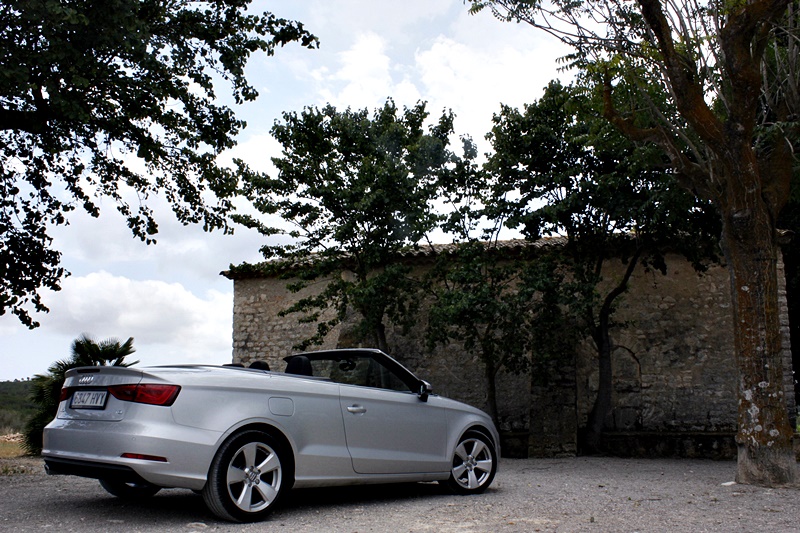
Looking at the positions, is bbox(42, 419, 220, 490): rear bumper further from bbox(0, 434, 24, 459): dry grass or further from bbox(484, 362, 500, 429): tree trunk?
bbox(484, 362, 500, 429): tree trunk

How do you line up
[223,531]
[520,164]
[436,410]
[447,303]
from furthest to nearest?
[520,164], [447,303], [436,410], [223,531]

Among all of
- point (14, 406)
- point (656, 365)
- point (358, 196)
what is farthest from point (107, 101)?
point (14, 406)

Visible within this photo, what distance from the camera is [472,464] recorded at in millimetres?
6746

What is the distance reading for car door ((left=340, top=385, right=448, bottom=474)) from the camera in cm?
579

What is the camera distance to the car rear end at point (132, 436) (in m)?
4.65

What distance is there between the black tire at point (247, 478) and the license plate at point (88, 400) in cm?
94

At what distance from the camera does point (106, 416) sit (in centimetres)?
489

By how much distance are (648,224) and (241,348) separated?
36.1 ft

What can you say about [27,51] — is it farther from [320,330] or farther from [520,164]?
[520,164]

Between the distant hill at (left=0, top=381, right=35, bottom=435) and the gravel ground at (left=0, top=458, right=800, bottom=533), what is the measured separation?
8.37 metres

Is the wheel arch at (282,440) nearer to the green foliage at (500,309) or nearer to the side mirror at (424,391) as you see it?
the side mirror at (424,391)

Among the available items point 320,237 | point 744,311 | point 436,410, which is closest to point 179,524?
point 436,410

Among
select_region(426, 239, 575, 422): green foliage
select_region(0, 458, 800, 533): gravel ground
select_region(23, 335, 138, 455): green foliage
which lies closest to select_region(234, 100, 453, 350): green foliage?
select_region(426, 239, 575, 422): green foliage

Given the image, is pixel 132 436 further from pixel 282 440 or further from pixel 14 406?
pixel 14 406
